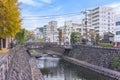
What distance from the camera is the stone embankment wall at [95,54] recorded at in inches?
1971

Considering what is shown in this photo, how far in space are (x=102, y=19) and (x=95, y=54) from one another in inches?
3683

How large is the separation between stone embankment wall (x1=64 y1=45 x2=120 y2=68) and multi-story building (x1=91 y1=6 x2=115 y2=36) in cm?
7030

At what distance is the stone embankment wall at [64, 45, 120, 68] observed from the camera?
50.1 metres

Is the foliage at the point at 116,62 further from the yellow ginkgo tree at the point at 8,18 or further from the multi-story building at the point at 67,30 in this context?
the multi-story building at the point at 67,30

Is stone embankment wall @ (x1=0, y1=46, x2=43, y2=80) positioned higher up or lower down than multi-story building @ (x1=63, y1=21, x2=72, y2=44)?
lower down

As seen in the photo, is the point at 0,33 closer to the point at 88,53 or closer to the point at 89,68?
the point at 89,68

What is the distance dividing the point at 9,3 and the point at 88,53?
33999 mm

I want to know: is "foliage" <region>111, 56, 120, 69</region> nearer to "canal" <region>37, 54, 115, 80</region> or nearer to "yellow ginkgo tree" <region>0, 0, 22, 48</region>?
"canal" <region>37, 54, 115, 80</region>

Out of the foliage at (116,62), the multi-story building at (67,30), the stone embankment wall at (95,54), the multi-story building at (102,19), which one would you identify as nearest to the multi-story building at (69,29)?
the multi-story building at (67,30)

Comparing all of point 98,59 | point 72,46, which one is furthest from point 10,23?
point 72,46

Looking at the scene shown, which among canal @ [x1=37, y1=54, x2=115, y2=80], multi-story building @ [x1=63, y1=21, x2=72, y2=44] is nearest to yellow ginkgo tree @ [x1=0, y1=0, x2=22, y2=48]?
canal @ [x1=37, y1=54, x2=115, y2=80]

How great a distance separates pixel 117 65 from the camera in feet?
145

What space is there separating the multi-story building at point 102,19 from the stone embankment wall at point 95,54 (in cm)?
7030

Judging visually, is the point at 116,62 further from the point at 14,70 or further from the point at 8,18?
the point at 14,70
